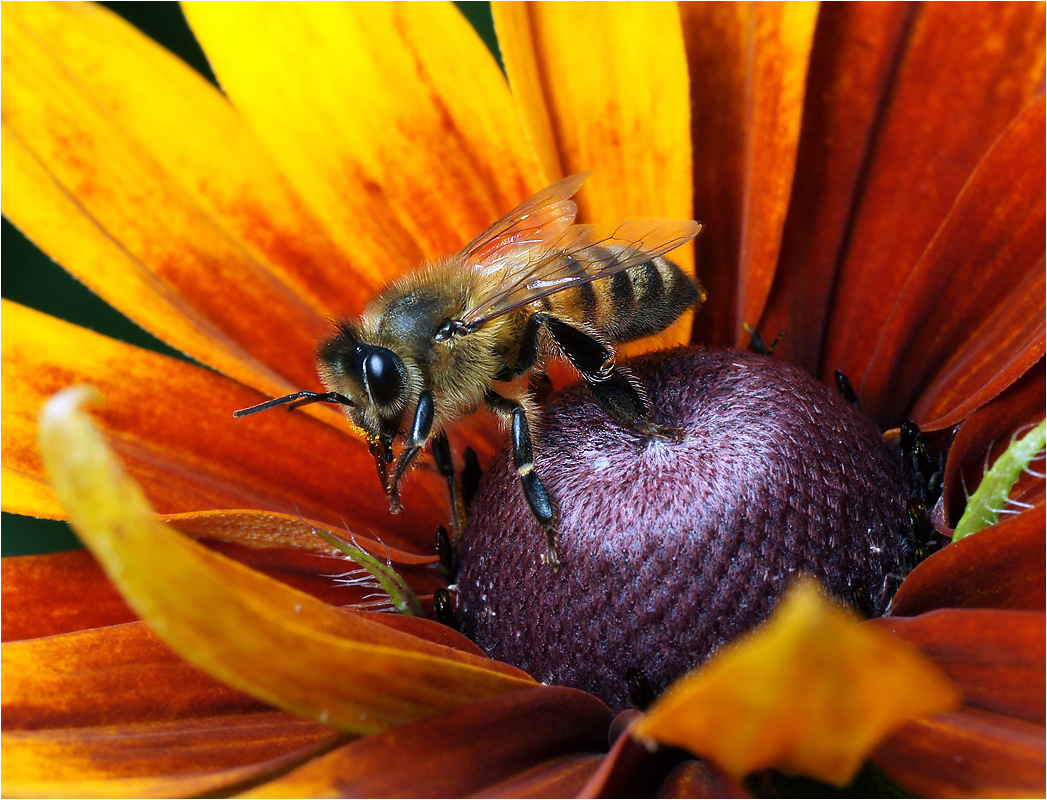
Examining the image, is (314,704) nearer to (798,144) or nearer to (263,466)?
(263,466)

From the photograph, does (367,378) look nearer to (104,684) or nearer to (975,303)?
(104,684)

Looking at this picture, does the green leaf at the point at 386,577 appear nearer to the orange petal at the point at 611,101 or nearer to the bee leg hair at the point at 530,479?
the bee leg hair at the point at 530,479

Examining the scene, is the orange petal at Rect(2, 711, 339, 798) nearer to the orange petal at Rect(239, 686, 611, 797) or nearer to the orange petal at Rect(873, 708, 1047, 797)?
the orange petal at Rect(239, 686, 611, 797)

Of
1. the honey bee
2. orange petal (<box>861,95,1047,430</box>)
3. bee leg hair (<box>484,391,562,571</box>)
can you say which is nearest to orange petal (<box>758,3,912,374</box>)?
orange petal (<box>861,95,1047,430</box>)

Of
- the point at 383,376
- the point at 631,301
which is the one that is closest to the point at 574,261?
the point at 631,301

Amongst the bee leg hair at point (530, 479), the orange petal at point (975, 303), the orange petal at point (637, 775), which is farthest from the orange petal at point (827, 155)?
the orange petal at point (637, 775)
